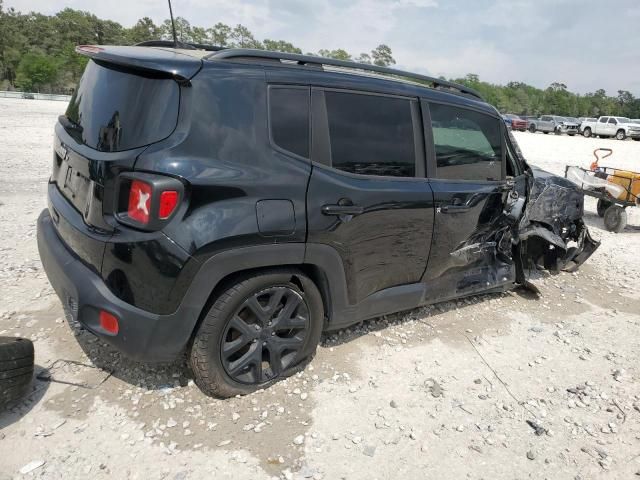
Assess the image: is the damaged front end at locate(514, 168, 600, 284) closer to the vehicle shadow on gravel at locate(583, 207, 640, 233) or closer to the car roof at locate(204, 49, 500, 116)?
the car roof at locate(204, 49, 500, 116)

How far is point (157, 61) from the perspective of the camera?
2.35 m

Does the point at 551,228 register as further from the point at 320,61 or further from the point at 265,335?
the point at 265,335

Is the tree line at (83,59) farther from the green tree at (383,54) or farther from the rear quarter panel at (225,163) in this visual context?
the rear quarter panel at (225,163)

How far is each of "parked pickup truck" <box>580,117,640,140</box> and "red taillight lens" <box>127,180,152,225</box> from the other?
41960 millimetres

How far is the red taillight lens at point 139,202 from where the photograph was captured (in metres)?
2.21

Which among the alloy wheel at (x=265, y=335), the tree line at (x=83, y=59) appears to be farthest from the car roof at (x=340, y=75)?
the tree line at (x=83, y=59)

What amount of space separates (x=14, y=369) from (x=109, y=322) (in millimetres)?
548

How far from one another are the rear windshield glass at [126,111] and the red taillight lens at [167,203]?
0.28 meters

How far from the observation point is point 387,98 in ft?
10.2

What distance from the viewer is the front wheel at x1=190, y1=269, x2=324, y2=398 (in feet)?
8.35

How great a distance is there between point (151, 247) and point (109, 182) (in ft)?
1.31

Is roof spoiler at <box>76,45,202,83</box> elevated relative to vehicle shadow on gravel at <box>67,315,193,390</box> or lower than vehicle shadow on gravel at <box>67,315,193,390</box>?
elevated

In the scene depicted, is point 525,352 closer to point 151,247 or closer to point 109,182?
point 151,247

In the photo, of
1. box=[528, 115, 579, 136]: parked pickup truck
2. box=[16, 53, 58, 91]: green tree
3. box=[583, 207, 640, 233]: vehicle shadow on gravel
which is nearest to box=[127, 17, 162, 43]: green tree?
box=[16, 53, 58, 91]: green tree
